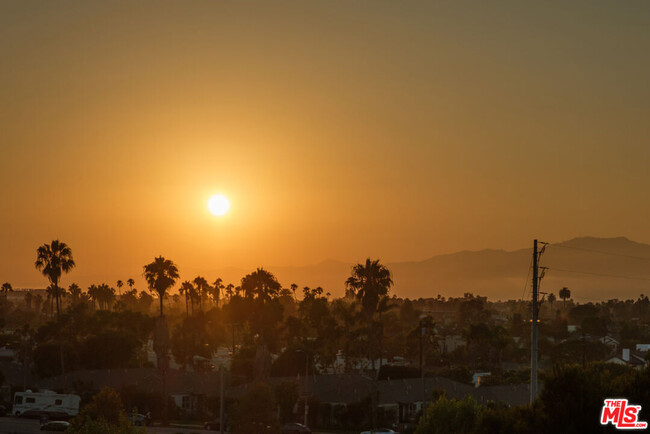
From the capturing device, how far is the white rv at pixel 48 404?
89.8m

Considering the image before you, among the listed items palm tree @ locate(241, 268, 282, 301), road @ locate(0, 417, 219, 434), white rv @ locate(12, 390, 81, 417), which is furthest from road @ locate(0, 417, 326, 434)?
palm tree @ locate(241, 268, 282, 301)

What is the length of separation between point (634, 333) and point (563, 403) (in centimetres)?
16799

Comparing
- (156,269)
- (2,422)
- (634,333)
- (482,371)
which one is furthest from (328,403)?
(634,333)

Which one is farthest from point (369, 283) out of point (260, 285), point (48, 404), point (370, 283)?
point (48, 404)

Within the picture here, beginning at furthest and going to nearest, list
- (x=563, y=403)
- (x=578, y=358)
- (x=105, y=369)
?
(x=578, y=358) → (x=105, y=369) → (x=563, y=403)

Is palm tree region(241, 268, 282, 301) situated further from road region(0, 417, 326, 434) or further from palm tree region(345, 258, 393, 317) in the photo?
road region(0, 417, 326, 434)

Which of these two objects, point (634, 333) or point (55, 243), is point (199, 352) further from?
point (634, 333)

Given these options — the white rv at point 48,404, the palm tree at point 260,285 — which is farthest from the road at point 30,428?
the palm tree at point 260,285

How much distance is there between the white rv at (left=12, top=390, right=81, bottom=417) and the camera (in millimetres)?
89750

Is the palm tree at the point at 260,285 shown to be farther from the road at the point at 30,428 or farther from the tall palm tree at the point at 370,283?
the road at the point at 30,428

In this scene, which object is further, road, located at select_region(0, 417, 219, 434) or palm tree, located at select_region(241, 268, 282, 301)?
palm tree, located at select_region(241, 268, 282, 301)

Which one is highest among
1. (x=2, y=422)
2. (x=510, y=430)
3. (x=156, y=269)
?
(x=156, y=269)

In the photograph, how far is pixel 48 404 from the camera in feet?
296

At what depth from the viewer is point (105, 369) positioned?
364ft
